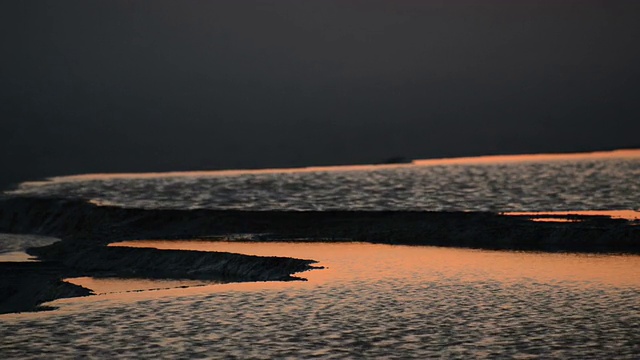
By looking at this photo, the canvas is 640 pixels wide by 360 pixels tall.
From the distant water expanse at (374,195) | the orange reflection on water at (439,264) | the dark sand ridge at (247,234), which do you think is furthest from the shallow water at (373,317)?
the distant water expanse at (374,195)

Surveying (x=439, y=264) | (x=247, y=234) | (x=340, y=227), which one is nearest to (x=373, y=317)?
(x=439, y=264)

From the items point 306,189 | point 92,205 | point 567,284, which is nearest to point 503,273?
point 567,284

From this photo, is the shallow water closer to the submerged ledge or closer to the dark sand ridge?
the dark sand ridge

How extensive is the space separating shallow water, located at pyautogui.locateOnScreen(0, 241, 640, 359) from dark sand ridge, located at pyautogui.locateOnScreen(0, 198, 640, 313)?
3132 mm

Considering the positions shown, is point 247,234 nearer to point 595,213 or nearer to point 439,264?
point 439,264

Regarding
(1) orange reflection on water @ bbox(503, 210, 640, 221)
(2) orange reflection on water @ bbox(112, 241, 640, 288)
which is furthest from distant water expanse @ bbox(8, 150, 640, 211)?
(2) orange reflection on water @ bbox(112, 241, 640, 288)

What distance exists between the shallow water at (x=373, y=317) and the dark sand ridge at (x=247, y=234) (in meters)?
3.13

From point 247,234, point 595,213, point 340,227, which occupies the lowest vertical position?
point 247,234

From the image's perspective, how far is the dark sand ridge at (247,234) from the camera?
24.3 meters

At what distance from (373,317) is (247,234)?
15769 mm

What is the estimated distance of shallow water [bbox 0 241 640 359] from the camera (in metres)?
13.8

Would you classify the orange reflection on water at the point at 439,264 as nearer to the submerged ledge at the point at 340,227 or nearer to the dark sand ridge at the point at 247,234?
the dark sand ridge at the point at 247,234

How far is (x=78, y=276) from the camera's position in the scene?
25.1 metres

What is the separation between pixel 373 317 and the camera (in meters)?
16.1
